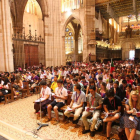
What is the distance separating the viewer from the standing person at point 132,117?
3246 mm

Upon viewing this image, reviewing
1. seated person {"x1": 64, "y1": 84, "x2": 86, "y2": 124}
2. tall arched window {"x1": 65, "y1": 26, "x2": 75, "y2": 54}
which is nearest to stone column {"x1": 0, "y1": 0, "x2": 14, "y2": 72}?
seated person {"x1": 64, "y1": 84, "x2": 86, "y2": 124}

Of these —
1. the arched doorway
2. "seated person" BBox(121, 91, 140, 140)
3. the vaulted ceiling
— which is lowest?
"seated person" BBox(121, 91, 140, 140)

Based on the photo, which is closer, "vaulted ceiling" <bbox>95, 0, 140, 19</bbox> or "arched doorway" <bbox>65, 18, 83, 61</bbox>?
"vaulted ceiling" <bbox>95, 0, 140, 19</bbox>

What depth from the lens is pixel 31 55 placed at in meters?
16.1

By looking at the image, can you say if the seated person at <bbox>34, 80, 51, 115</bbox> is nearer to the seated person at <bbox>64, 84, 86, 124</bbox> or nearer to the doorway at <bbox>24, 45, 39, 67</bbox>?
the seated person at <bbox>64, 84, 86, 124</bbox>

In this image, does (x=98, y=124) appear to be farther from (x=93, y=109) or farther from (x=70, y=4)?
(x=70, y=4)

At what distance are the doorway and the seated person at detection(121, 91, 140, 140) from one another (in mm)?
13845

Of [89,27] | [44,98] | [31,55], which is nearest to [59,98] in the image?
[44,98]

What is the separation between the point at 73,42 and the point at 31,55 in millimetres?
17151

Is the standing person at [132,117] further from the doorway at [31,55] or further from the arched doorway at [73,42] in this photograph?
the arched doorway at [73,42]

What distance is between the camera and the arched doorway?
3097cm

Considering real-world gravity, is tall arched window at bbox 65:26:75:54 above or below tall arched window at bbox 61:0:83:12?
below

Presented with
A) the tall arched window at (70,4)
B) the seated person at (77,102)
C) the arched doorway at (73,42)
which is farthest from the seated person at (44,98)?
the arched doorway at (73,42)

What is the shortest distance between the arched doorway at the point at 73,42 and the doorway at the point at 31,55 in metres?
14.9
